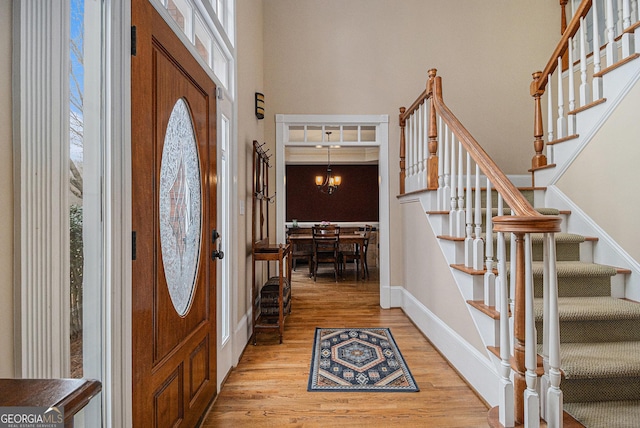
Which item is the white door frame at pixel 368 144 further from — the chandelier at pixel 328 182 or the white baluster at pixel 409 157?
the chandelier at pixel 328 182

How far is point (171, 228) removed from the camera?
1.56 metres

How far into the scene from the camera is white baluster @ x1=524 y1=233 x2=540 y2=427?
1.41m

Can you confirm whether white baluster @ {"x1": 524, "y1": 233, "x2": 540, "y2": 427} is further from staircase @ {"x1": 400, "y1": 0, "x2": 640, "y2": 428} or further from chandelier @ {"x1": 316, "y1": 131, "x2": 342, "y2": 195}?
chandelier @ {"x1": 316, "y1": 131, "x2": 342, "y2": 195}

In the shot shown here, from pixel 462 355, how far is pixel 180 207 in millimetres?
2127

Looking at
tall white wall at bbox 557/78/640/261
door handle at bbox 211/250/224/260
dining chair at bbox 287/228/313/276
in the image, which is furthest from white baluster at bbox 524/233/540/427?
dining chair at bbox 287/228/313/276

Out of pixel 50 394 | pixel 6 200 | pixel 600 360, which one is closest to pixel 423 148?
pixel 600 360

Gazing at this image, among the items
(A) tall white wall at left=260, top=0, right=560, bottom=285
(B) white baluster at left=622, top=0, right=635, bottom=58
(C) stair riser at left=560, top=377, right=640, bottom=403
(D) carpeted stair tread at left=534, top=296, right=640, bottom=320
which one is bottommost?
(C) stair riser at left=560, top=377, right=640, bottom=403

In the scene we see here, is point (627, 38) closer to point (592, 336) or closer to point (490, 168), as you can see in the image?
point (490, 168)

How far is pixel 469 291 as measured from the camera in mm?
2221

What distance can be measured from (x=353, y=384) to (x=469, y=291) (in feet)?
3.34

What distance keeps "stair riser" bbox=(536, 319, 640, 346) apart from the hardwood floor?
66 centimetres

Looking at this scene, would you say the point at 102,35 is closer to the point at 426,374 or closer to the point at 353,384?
the point at 353,384

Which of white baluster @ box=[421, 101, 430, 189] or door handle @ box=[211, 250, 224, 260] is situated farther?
white baluster @ box=[421, 101, 430, 189]

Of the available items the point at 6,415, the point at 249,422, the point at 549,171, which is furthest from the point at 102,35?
the point at 549,171
